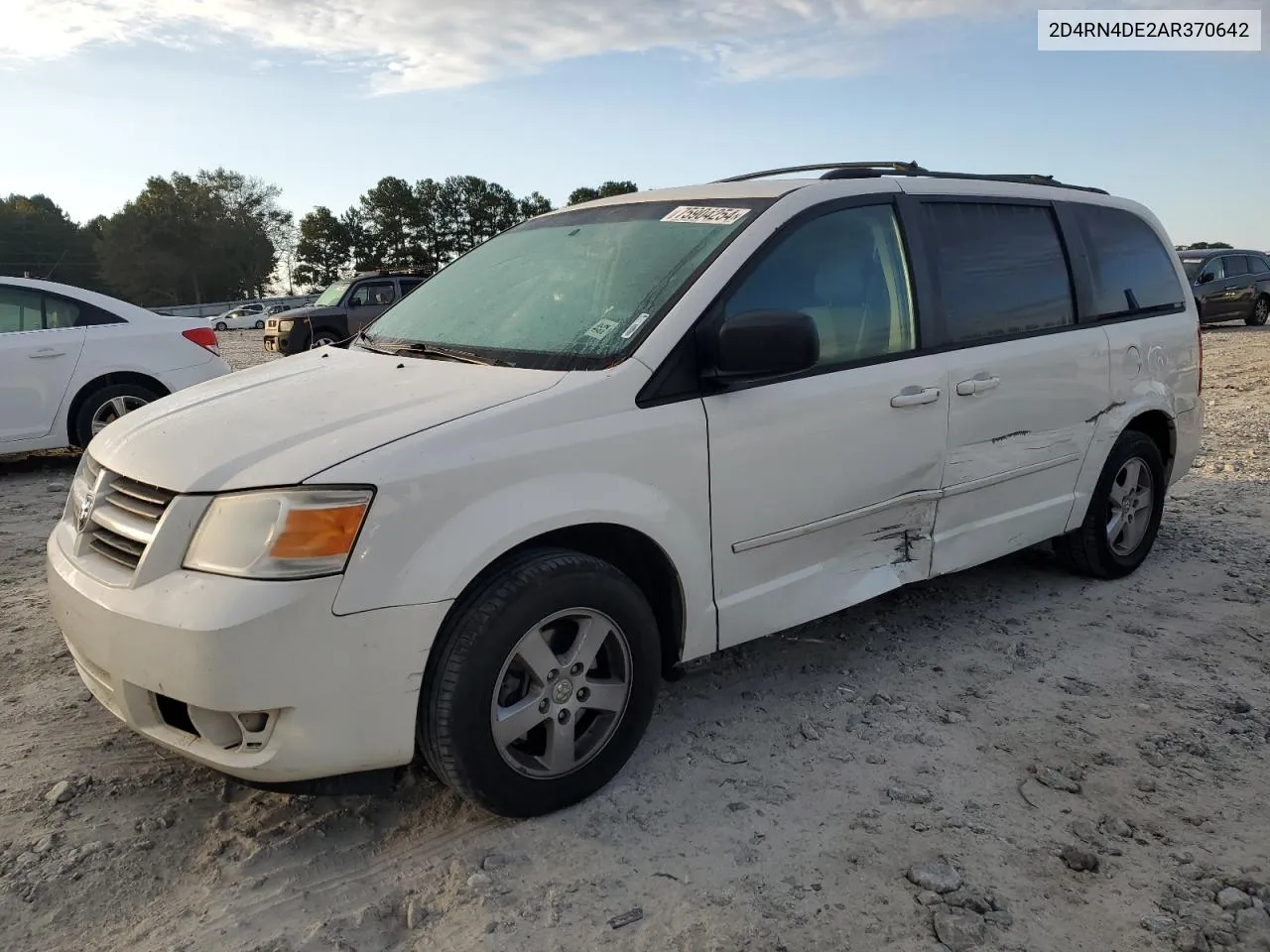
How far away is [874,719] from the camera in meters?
3.26

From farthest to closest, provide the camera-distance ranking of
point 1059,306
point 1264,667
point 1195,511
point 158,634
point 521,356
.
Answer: point 1195,511 → point 1059,306 → point 1264,667 → point 521,356 → point 158,634

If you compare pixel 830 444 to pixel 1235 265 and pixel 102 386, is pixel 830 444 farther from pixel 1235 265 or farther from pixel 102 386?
pixel 1235 265

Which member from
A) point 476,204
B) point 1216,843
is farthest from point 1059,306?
point 476,204

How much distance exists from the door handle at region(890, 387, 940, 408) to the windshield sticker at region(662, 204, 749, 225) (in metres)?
0.83

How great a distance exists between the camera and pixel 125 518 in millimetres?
2539

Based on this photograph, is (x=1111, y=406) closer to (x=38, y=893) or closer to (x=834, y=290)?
(x=834, y=290)

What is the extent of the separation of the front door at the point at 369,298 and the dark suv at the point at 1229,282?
604 inches

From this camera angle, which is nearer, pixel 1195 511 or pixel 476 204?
pixel 1195 511

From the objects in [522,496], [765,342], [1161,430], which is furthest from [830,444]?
[1161,430]

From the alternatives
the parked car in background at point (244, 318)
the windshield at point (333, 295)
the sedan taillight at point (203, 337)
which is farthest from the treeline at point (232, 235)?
the sedan taillight at point (203, 337)

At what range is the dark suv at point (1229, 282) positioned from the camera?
18.6 metres

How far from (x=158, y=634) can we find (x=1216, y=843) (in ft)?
9.00

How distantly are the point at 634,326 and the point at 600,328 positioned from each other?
12 centimetres

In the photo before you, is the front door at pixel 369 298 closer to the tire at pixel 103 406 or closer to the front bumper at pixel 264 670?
the tire at pixel 103 406
